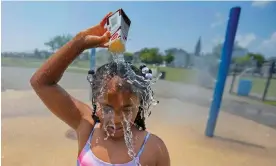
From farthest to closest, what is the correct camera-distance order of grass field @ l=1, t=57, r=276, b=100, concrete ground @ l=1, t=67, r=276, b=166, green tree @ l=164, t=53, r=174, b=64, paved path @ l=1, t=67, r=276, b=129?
green tree @ l=164, t=53, r=174, b=64
grass field @ l=1, t=57, r=276, b=100
paved path @ l=1, t=67, r=276, b=129
concrete ground @ l=1, t=67, r=276, b=166

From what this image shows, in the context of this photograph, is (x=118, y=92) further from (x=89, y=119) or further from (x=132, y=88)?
(x=89, y=119)

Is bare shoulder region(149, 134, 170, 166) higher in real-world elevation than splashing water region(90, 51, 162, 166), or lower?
lower

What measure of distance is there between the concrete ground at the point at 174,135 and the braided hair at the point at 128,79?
280cm

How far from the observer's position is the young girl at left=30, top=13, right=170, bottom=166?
126cm

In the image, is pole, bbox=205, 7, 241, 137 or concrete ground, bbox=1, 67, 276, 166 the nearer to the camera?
concrete ground, bbox=1, 67, 276, 166

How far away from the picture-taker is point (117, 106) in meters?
1.24

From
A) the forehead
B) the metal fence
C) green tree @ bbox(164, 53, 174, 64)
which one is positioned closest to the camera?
the forehead

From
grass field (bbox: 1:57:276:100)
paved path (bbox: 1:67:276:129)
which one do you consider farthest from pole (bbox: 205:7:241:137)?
grass field (bbox: 1:57:276:100)

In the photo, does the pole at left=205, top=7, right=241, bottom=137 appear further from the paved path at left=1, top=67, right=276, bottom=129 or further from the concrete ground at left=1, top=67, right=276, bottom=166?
the paved path at left=1, top=67, right=276, bottom=129

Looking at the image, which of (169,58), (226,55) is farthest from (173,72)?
(226,55)

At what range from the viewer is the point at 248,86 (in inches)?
360

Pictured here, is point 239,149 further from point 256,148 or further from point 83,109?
point 83,109

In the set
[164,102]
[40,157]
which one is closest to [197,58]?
[164,102]

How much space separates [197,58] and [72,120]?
960 cm
